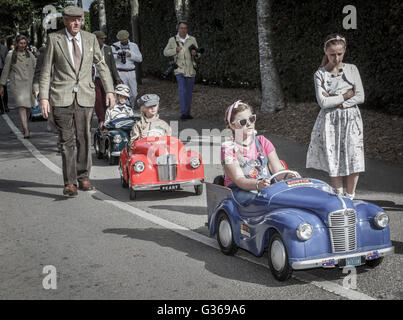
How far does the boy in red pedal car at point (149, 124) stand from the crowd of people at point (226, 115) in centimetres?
1

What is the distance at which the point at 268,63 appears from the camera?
14578mm

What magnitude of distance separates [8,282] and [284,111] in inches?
395

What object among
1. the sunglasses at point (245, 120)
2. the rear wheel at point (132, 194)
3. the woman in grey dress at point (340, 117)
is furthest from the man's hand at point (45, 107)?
the woman in grey dress at point (340, 117)

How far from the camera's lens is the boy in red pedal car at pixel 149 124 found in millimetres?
8969

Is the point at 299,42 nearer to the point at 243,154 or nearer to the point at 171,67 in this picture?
the point at 171,67

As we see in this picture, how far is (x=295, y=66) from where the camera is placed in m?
14.8

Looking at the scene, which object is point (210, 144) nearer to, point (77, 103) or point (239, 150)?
point (77, 103)

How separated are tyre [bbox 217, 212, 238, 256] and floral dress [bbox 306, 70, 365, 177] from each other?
1.91 meters

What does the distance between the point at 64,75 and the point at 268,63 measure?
6.99m

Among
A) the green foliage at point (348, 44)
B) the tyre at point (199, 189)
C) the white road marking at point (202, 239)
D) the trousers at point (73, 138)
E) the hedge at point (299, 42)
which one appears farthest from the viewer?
the hedge at point (299, 42)

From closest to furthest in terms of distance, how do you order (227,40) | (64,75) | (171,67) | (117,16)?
(64,75) < (171,67) < (227,40) < (117,16)


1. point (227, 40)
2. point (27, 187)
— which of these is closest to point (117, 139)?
point (27, 187)

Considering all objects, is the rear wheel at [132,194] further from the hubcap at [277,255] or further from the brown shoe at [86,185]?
the hubcap at [277,255]
